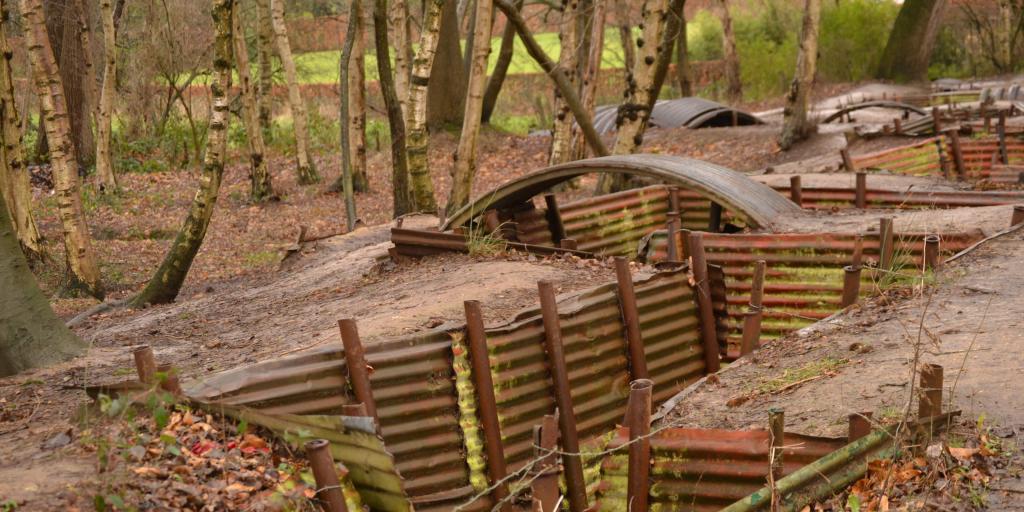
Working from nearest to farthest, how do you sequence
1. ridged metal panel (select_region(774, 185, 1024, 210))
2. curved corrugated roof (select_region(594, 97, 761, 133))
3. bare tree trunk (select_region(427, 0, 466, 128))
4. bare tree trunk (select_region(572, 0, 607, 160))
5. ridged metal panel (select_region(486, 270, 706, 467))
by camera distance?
ridged metal panel (select_region(486, 270, 706, 467))
ridged metal panel (select_region(774, 185, 1024, 210))
bare tree trunk (select_region(572, 0, 607, 160))
bare tree trunk (select_region(427, 0, 466, 128))
curved corrugated roof (select_region(594, 97, 761, 133))

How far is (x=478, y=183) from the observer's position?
75.5 feet

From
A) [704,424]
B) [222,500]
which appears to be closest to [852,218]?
[704,424]

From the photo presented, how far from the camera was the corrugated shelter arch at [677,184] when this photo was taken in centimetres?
1047

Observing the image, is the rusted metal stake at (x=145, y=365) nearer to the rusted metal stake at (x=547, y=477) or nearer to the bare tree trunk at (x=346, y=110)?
the rusted metal stake at (x=547, y=477)

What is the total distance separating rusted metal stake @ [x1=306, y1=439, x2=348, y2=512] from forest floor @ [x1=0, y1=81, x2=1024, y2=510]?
376 mm

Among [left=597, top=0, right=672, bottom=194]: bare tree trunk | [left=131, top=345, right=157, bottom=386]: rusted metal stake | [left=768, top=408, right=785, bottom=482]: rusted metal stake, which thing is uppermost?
[left=597, top=0, right=672, bottom=194]: bare tree trunk

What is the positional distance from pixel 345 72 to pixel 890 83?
20994 millimetres

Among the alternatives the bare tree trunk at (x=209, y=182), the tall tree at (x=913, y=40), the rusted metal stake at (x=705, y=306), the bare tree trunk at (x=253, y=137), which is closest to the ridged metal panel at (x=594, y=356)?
the rusted metal stake at (x=705, y=306)

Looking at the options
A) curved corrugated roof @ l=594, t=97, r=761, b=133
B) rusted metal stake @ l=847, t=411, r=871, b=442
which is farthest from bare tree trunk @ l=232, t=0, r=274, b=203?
rusted metal stake @ l=847, t=411, r=871, b=442

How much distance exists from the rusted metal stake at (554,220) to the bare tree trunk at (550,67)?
3.64m

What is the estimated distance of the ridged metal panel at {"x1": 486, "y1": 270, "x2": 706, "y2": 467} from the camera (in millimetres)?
7215

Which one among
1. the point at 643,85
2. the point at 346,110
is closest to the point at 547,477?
the point at 643,85

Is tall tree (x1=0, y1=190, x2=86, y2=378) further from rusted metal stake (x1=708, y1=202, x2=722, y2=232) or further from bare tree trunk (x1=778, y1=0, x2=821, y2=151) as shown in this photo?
bare tree trunk (x1=778, y1=0, x2=821, y2=151)

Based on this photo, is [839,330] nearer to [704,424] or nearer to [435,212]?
[704,424]
